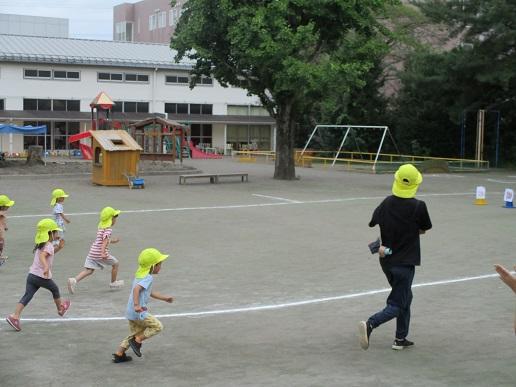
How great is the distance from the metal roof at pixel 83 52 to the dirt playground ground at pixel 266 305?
32141mm

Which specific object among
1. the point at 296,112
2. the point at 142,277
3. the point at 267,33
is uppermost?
the point at 267,33

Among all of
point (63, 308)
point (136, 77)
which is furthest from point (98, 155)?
point (136, 77)

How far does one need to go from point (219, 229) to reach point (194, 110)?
1565 inches

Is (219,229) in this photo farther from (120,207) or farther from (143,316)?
(143,316)

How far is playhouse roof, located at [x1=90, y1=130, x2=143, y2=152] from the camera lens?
28.0 meters

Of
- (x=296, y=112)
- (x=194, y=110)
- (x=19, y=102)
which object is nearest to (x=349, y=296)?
(x=296, y=112)

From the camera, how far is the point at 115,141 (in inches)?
1149

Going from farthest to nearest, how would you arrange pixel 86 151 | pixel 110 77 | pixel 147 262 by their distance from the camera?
1. pixel 110 77
2. pixel 86 151
3. pixel 147 262

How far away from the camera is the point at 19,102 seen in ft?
161

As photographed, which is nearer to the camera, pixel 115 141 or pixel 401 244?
pixel 401 244

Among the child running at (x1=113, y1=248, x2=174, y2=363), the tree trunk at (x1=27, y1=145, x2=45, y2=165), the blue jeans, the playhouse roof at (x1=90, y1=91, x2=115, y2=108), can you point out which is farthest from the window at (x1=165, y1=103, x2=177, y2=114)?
the blue jeans

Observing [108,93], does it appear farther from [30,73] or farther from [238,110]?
[238,110]

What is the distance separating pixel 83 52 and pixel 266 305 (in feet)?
153

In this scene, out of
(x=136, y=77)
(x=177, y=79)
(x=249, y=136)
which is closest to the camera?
(x=136, y=77)
